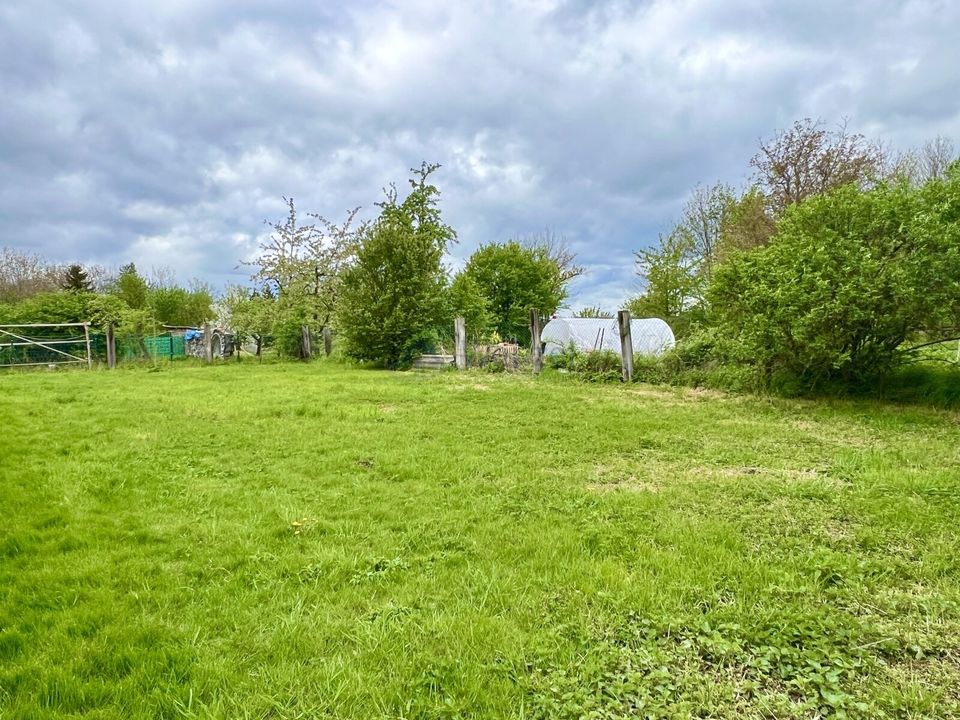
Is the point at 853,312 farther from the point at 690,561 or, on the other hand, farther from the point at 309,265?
the point at 309,265

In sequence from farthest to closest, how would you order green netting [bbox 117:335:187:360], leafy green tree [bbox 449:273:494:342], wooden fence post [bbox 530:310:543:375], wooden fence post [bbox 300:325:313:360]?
wooden fence post [bbox 300:325:313:360] < green netting [bbox 117:335:187:360] < leafy green tree [bbox 449:273:494:342] < wooden fence post [bbox 530:310:543:375]

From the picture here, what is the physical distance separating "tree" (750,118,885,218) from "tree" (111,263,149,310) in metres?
30.5

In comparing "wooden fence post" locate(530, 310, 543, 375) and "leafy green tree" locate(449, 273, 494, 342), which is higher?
"leafy green tree" locate(449, 273, 494, 342)

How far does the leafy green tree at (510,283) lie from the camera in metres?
24.6

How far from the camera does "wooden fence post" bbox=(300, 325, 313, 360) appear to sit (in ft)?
64.5

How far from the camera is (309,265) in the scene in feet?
69.9

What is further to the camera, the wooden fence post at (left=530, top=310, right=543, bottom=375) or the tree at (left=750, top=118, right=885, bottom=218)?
the tree at (left=750, top=118, right=885, bottom=218)

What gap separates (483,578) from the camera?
7.86 ft

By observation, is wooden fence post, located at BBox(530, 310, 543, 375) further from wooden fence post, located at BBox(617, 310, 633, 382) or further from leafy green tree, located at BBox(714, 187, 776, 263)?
leafy green tree, located at BBox(714, 187, 776, 263)

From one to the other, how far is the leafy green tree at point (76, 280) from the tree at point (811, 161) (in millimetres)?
32672

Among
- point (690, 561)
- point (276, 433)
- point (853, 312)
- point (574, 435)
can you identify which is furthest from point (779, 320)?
point (276, 433)

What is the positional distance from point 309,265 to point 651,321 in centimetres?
1429

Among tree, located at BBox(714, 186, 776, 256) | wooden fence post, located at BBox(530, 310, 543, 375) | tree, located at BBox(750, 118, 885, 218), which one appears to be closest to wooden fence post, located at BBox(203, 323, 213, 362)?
wooden fence post, located at BBox(530, 310, 543, 375)

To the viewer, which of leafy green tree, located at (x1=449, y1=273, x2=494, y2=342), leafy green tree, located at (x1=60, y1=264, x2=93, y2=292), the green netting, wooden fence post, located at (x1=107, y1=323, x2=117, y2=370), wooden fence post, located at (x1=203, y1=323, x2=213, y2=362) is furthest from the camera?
leafy green tree, located at (x1=60, y1=264, x2=93, y2=292)
